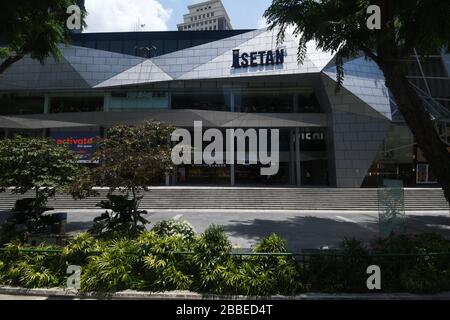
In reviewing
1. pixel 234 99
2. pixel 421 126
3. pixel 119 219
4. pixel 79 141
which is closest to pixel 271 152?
pixel 234 99

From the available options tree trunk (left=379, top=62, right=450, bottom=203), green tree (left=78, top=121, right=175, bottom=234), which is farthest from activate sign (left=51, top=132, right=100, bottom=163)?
tree trunk (left=379, top=62, right=450, bottom=203)

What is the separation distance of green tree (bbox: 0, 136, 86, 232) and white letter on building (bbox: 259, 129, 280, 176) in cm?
2794

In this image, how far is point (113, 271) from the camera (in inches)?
334

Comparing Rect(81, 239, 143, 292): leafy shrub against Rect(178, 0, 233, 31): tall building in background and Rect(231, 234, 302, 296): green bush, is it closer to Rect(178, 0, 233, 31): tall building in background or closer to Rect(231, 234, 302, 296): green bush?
Rect(231, 234, 302, 296): green bush

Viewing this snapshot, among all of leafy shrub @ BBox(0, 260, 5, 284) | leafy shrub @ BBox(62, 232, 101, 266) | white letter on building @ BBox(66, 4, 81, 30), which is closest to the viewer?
leafy shrub @ BBox(0, 260, 5, 284)

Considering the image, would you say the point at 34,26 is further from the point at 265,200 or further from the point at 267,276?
the point at 265,200

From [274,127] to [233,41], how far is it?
9168 mm

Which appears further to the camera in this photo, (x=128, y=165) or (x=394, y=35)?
(x=394, y=35)

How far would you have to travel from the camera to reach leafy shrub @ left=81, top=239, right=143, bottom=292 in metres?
8.43

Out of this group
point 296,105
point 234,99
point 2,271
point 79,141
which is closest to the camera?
point 2,271

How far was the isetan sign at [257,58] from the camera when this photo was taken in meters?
37.7

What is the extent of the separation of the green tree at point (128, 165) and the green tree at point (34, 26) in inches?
227

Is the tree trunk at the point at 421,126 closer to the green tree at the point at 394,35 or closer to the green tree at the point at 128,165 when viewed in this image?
the green tree at the point at 394,35

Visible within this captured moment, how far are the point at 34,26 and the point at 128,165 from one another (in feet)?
25.7
